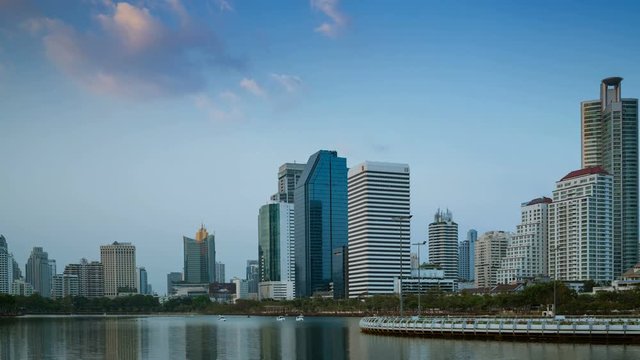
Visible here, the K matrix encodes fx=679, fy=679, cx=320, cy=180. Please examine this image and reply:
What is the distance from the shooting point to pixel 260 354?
63.2 m

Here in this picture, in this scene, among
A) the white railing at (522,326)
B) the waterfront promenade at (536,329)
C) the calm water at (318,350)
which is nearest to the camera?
the calm water at (318,350)

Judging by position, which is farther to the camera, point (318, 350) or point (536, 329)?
point (318, 350)

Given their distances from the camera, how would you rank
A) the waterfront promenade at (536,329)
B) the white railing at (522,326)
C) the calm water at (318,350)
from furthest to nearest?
the white railing at (522,326) → the waterfront promenade at (536,329) → the calm water at (318,350)

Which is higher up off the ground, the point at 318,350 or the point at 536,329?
the point at 536,329

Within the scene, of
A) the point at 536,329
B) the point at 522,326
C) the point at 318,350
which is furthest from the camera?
the point at 522,326

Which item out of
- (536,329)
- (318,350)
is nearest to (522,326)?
(536,329)

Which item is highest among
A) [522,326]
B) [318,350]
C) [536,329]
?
[522,326]

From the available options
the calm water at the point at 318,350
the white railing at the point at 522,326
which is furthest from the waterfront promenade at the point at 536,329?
the calm water at the point at 318,350

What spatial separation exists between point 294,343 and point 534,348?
28.6 m

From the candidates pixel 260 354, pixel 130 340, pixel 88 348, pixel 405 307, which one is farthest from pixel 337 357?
pixel 405 307

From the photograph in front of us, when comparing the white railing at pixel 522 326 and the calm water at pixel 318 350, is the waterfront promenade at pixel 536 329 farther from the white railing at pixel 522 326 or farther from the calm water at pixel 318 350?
the calm water at pixel 318 350

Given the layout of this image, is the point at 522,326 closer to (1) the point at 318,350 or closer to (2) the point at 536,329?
(2) the point at 536,329

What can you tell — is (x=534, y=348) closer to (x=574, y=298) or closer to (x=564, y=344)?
(x=564, y=344)

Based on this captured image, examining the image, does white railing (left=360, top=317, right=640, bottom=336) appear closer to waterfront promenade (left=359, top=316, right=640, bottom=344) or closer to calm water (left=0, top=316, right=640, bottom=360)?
waterfront promenade (left=359, top=316, right=640, bottom=344)
